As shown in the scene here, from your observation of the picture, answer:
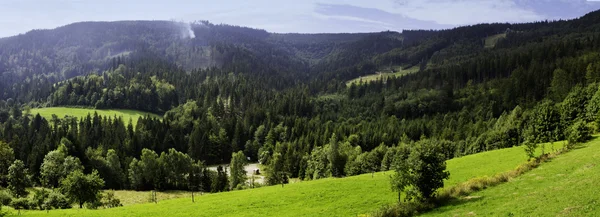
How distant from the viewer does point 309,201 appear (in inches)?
2331

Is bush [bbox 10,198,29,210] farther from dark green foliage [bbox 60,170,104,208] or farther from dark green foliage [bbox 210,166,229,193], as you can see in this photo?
dark green foliage [bbox 210,166,229,193]

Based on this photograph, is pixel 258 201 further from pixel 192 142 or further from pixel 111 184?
pixel 192 142

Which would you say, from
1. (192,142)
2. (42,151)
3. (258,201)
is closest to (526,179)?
(258,201)

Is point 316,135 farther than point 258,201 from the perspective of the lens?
Yes

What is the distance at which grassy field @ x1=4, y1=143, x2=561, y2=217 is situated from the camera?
54.4m

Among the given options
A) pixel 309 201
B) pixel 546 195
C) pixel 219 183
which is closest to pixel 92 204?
pixel 219 183

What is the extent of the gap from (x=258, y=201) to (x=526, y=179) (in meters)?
38.3

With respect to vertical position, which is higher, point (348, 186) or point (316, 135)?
point (348, 186)

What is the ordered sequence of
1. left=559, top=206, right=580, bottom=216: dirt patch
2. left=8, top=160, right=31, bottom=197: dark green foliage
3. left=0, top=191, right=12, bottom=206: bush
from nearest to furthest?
left=559, top=206, right=580, bottom=216: dirt patch → left=0, top=191, right=12, bottom=206: bush → left=8, top=160, right=31, bottom=197: dark green foliage

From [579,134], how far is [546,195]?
46.8 m

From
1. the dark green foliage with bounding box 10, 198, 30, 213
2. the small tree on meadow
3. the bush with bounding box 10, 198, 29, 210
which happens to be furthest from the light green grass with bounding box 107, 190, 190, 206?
the dark green foliage with bounding box 10, 198, 30, 213

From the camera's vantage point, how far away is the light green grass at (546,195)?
33.8 meters

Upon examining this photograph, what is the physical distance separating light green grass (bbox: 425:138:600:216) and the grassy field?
10.9 m

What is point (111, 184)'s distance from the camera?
138 meters
